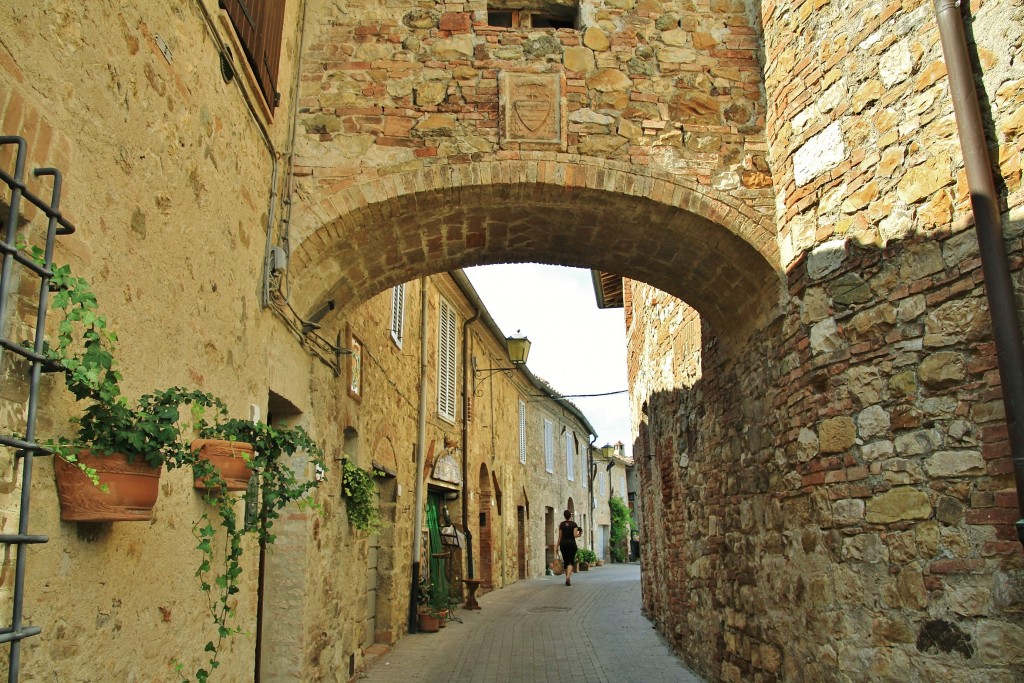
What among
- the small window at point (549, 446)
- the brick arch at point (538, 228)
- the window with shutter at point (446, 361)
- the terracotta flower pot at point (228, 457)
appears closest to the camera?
the terracotta flower pot at point (228, 457)

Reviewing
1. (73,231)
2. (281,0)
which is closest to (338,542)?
(281,0)

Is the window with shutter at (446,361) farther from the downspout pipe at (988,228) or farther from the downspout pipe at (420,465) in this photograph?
the downspout pipe at (988,228)

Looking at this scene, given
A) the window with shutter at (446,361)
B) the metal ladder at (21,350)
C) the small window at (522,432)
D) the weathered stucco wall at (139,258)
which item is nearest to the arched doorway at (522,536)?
the small window at (522,432)

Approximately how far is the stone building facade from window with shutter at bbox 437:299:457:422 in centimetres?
453

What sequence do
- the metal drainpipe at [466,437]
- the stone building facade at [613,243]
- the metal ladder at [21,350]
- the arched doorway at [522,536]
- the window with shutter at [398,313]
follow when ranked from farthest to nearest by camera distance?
1. the arched doorway at [522,536]
2. the metal drainpipe at [466,437]
3. the window with shutter at [398,313]
4. the stone building facade at [613,243]
5. the metal ladder at [21,350]

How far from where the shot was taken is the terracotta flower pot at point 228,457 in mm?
3027

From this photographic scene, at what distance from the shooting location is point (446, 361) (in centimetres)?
1180

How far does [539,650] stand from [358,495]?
2.80m

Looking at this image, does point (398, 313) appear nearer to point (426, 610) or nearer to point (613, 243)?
point (426, 610)

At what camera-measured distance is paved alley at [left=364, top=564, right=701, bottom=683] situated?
6.68 m

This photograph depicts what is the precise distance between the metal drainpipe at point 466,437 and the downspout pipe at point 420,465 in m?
2.27

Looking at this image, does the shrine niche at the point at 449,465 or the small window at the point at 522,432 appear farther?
the small window at the point at 522,432

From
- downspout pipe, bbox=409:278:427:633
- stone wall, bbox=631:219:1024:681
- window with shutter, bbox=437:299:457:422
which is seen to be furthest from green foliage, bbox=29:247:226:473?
window with shutter, bbox=437:299:457:422

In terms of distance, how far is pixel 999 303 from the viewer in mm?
3455
